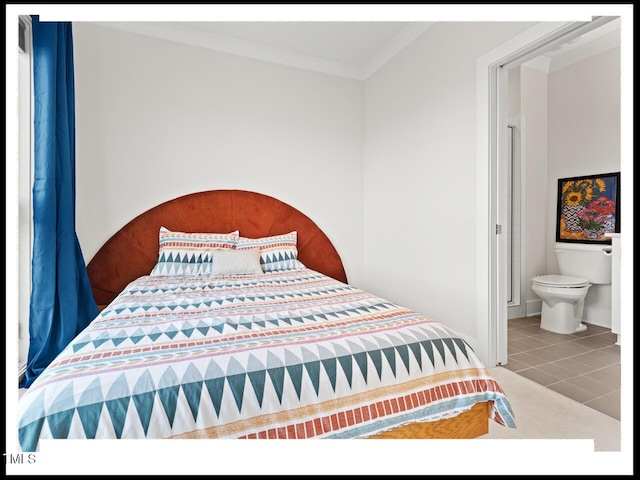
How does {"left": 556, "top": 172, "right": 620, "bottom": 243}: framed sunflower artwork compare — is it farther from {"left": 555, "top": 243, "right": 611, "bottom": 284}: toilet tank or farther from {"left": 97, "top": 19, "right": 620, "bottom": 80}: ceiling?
{"left": 97, "top": 19, "right": 620, "bottom": 80}: ceiling

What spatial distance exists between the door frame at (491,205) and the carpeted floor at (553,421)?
0.39 meters

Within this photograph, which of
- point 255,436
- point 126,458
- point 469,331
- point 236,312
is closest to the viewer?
point 126,458

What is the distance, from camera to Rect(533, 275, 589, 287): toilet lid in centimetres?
299

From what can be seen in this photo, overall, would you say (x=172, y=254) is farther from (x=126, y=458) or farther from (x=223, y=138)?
(x=126, y=458)

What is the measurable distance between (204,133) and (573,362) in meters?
3.42

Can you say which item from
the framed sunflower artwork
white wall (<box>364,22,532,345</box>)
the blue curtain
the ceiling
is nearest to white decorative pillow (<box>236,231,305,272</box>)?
white wall (<box>364,22,532,345</box>)

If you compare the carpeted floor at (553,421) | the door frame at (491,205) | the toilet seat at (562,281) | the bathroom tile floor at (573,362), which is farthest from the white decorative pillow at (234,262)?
the toilet seat at (562,281)

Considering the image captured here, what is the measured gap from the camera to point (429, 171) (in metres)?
2.83

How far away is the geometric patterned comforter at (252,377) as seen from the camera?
949mm

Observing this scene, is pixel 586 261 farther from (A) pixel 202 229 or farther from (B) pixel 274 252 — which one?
(A) pixel 202 229

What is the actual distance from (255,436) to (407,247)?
2.39 metres

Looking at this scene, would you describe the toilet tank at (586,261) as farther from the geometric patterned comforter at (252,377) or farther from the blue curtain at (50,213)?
the blue curtain at (50,213)

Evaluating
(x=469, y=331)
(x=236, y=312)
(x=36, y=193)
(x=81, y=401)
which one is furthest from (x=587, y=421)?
(x=36, y=193)

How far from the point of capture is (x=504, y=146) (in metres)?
2.31
